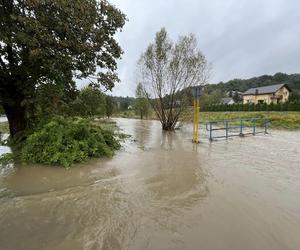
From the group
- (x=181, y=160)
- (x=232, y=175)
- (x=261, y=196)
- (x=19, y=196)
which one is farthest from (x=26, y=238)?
(x=181, y=160)

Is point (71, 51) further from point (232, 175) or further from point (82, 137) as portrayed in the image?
point (232, 175)

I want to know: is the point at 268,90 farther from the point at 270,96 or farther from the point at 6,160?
the point at 6,160

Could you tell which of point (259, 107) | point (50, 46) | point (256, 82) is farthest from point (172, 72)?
point (256, 82)

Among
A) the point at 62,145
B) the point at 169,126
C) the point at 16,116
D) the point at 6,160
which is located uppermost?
the point at 16,116

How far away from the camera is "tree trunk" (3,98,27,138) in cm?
833

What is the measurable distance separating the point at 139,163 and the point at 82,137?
2.13 meters

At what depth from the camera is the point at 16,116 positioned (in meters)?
8.53

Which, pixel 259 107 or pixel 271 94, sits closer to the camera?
pixel 259 107

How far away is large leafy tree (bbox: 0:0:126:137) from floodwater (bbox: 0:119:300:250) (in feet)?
11.1

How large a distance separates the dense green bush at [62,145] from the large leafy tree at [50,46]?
162cm

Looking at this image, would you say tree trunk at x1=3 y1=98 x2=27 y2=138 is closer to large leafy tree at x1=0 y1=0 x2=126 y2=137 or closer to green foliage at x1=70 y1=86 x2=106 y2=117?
large leafy tree at x1=0 y1=0 x2=126 y2=137

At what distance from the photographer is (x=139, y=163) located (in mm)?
6617

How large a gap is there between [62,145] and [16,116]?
348 centimetres

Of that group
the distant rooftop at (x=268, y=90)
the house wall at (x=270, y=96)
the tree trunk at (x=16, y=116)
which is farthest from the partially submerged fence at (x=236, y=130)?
the distant rooftop at (x=268, y=90)
